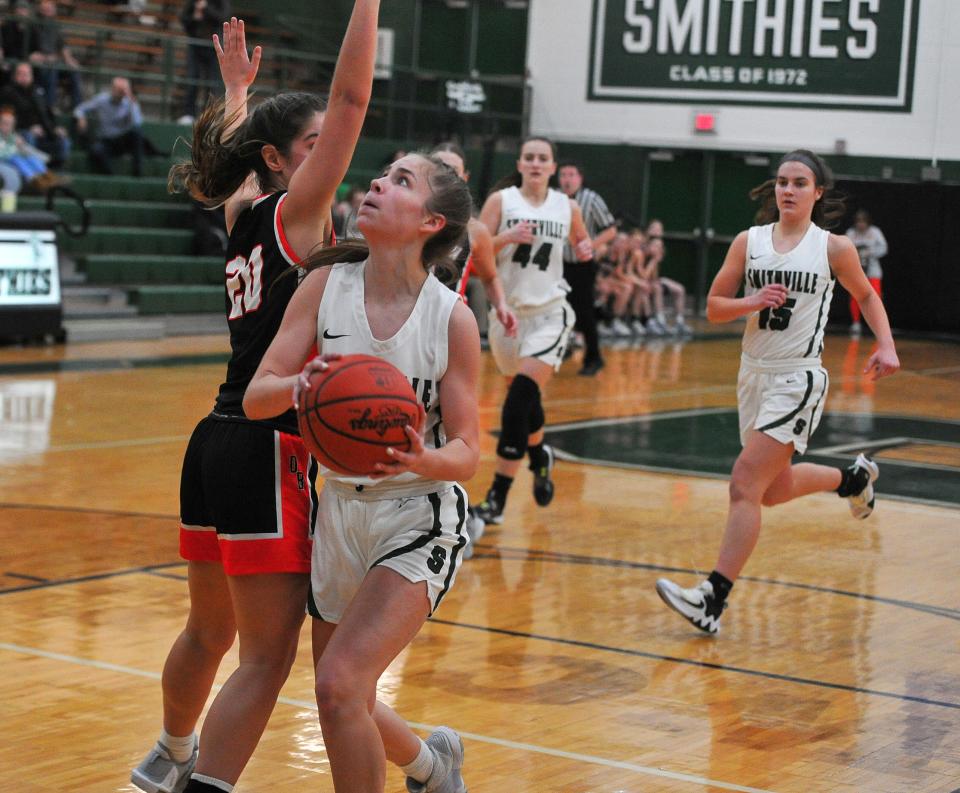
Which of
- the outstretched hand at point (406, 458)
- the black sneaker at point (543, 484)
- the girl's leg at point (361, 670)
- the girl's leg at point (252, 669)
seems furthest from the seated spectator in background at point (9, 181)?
the outstretched hand at point (406, 458)

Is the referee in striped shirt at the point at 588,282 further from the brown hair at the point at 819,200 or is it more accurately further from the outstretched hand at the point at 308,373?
the outstretched hand at the point at 308,373

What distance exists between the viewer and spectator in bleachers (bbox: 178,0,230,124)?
19938 millimetres

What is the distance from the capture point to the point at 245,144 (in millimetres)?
3820

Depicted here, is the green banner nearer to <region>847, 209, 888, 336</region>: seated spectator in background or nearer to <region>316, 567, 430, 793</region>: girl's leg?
<region>847, 209, 888, 336</region>: seated spectator in background

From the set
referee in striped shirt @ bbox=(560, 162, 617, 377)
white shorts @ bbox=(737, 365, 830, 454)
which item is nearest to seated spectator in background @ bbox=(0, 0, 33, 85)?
referee in striped shirt @ bbox=(560, 162, 617, 377)

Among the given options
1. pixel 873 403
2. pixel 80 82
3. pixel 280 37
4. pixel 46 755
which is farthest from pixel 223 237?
pixel 46 755

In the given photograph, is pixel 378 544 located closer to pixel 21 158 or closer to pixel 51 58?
pixel 21 158

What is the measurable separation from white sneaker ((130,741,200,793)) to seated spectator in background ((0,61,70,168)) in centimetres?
1471

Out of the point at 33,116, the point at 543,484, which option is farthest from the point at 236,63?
the point at 33,116

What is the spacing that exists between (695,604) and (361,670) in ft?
9.68

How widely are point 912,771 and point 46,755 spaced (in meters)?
2.49

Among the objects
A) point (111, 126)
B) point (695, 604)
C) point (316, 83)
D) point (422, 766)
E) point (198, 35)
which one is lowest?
point (695, 604)

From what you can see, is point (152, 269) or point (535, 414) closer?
point (535, 414)

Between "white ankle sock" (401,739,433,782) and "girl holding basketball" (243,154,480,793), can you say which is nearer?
"girl holding basketball" (243,154,480,793)
